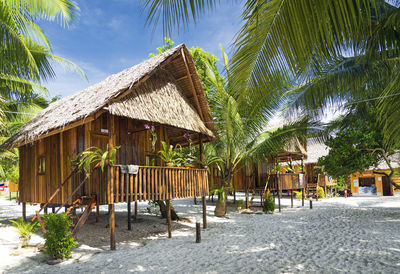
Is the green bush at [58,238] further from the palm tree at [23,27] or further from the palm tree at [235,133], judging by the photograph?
the palm tree at [235,133]

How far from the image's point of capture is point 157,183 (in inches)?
322

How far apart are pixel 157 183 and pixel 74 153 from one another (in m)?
2.27

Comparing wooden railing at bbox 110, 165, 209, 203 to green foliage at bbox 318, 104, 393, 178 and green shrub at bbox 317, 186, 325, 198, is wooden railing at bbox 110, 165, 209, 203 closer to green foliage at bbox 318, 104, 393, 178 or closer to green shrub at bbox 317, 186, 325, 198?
green foliage at bbox 318, 104, 393, 178

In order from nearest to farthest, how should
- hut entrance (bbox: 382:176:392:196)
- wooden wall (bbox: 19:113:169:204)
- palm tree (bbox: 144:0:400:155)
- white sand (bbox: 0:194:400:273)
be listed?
1. palm tree (bbox: 144:0:400:155)
2. white sand (bbox: 0:194:400:273)
3. wooden wall (bbox: 19:113:169:204)
4. hut entrance (bbox: 382:176:392:196)

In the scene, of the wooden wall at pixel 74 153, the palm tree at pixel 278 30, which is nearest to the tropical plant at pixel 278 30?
the palm tree at pixel 278 30

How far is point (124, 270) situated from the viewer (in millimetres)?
5621

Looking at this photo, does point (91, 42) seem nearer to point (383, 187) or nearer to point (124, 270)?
point (124, 270)

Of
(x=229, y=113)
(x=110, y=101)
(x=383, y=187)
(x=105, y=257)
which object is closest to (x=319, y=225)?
(x=229, y=113)

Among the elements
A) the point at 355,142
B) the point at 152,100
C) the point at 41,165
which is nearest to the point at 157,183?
the point at 152,100

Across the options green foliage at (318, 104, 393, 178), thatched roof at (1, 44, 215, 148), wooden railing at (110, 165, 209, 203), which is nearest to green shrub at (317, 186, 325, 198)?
green foliage at (318, 104, 393, 178)

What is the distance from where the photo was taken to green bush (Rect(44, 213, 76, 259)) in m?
6.18

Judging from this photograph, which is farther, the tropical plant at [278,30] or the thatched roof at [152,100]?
the thatched roof at [152,100]

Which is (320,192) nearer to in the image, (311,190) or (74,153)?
(311,190)

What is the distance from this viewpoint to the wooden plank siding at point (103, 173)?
25.2 ft
